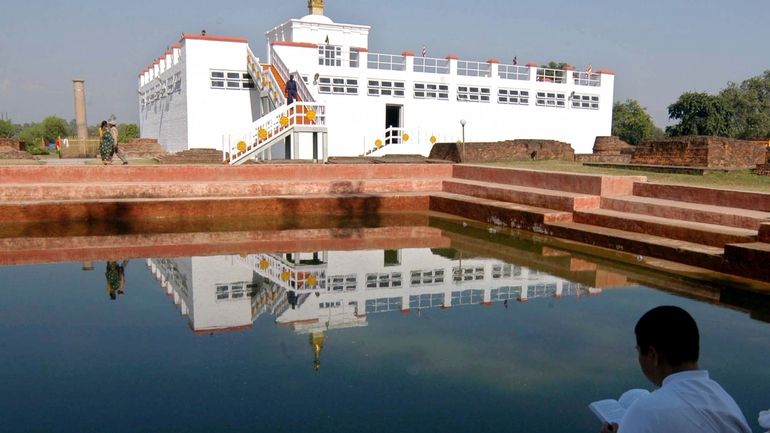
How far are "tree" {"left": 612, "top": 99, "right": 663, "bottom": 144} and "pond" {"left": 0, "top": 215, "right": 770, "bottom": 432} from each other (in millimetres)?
52617

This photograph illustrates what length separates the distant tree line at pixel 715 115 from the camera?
36.3 meters

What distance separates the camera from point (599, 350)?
4426mm

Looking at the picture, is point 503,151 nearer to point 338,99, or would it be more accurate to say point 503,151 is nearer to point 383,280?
point 338,99

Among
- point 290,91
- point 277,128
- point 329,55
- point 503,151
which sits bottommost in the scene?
point 503,151

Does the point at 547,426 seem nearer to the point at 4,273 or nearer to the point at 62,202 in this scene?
the point at 4,273

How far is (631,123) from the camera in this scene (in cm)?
5825

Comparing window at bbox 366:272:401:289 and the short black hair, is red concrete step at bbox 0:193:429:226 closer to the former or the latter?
window at bbox 366:272:401:289

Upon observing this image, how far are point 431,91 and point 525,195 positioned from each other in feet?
46.4

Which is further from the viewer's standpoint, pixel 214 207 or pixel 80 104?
pixel 80 104

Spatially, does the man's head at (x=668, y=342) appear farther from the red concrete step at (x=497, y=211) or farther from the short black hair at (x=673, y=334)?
the red concrete step at (x=497, y=211)

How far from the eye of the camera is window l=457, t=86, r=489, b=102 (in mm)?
24375

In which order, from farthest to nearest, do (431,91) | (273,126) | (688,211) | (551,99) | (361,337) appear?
(551,99), (431,91), (273,126), (688,211), (361,337)

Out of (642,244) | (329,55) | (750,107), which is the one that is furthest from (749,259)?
(750,107)

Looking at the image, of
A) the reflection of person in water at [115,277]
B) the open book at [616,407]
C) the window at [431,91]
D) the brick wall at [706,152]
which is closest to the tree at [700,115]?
the window at [431,91]
